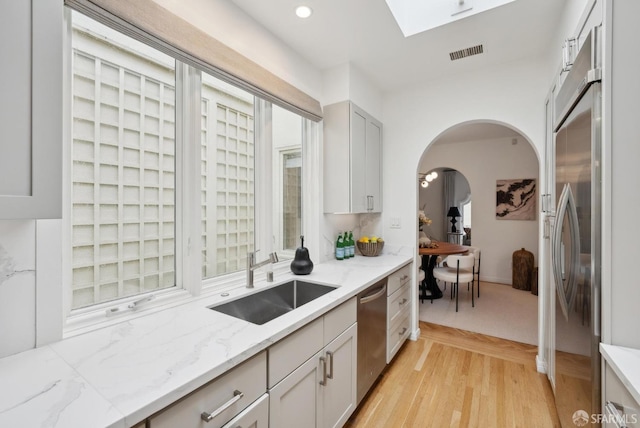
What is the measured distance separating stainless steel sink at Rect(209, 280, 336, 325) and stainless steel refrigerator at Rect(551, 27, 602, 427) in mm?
1228

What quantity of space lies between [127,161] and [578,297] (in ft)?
7.28

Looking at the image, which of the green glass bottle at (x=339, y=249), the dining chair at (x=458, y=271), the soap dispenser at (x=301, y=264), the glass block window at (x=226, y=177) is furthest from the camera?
the dining chair at (x=458, y=271)

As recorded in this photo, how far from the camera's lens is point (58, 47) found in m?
0.80

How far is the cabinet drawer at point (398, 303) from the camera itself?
93.0 inches

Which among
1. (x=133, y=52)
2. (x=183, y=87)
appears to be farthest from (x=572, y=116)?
(x=133, y=52)

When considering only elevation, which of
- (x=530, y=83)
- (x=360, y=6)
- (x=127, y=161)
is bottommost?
(x=127, y=161)

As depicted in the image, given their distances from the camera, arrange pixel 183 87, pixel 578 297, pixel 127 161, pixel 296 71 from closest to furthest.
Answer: pixel 578 297
pixel 127 161
pixel 183 87
pixel 296 71

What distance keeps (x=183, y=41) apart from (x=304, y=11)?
0.88m

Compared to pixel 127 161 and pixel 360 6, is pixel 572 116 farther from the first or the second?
pixel 127 161

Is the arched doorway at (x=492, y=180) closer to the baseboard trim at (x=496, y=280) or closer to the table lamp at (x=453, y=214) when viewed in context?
the baseboard trim at (x=496, y=280)

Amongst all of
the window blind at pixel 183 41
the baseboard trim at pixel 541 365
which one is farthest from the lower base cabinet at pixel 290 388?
the baseboard trim at pixel 541 365

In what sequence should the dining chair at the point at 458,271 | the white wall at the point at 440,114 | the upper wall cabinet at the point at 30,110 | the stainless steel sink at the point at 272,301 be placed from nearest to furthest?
the upper wall cabinet at the point at 30,110, the stainless steel sink at the point at 272,301, the white wall at the point at 440,114, the dining chair at the point at 458,271

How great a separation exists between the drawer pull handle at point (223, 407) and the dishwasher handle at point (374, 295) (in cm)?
105

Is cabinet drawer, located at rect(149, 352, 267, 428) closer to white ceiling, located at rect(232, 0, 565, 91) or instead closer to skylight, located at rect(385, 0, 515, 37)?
white ceiling, located at rect(232, 0, 565, 91)
